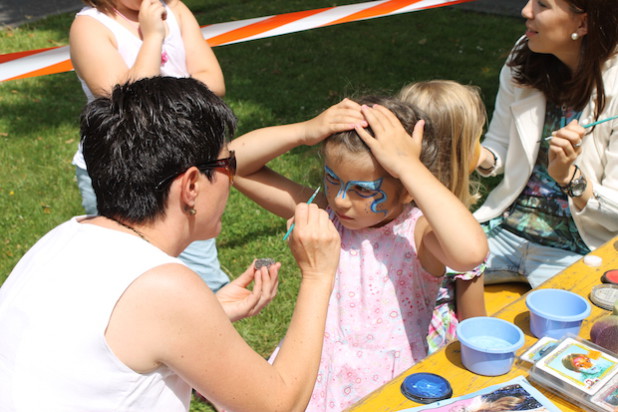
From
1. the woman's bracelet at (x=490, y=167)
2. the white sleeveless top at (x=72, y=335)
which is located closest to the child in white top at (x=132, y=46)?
the white sleeveless top at (x=72, y=335)

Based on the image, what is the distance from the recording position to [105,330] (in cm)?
139

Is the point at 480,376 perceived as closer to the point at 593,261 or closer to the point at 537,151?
the point at 593,261

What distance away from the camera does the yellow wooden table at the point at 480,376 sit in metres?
1.65

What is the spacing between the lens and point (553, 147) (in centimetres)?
241

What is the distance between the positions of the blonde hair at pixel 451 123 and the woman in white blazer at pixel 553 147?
1.02 feet

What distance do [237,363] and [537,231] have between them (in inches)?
74.7

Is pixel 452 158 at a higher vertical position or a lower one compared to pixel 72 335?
lower

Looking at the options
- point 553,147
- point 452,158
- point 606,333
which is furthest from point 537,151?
point 606,333

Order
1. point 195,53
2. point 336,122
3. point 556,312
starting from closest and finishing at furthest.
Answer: point 556,312
point 336,122
point 195,53

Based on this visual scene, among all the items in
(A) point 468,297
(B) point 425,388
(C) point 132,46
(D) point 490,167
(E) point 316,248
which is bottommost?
(A) point 468,297

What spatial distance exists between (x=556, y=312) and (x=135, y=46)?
1851mm

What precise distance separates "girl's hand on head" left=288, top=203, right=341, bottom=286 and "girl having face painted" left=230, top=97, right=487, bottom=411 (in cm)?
40

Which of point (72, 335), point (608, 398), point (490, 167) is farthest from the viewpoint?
point (490, 167)

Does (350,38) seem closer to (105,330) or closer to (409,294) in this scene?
(409,294)
